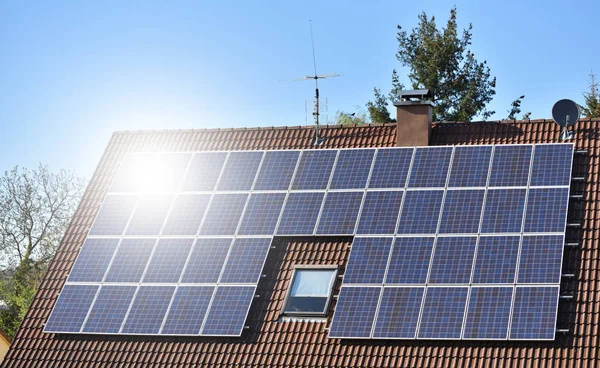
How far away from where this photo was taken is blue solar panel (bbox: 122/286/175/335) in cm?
2505

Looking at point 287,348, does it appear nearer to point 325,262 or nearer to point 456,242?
point 325,262

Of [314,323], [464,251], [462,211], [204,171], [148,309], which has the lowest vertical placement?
[148,309]

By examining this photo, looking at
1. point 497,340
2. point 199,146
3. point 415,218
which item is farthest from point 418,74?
point 497,340

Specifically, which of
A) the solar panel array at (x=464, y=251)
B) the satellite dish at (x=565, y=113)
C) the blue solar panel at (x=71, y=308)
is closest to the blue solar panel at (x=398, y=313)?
the solar panel array at (x=464, y=251)

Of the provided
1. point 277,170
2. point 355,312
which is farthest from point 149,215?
point 355,312

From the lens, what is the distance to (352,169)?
88.3 ft

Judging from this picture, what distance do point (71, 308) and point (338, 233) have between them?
5.94 m

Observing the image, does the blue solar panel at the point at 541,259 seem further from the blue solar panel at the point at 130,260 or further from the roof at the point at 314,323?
the blue solar panel at the point at 130,260

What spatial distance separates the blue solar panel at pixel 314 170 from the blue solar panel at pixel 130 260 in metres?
3.54

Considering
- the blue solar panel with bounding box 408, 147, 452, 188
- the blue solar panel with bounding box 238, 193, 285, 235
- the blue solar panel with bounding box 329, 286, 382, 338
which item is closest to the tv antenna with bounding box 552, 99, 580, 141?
the blue solar panel with bounding box 408, 147, 452, 188

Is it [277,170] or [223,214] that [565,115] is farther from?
[223,214]

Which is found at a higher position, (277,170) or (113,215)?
(277,170)

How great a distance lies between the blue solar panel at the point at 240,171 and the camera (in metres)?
27.3

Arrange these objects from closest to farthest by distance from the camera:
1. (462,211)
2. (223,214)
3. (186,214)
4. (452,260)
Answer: (452,260) → (462,211) → (223,214) → (186,214)
